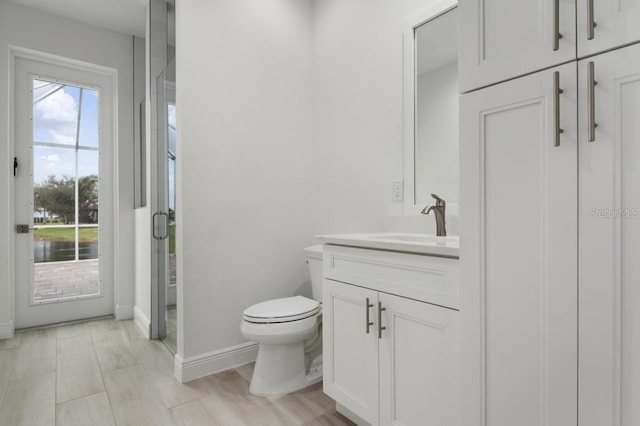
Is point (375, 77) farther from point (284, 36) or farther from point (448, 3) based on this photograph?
point (284, 36)

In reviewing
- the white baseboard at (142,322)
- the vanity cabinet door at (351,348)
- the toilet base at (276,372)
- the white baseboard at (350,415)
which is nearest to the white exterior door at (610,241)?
the vanity cabinet door at (351,348)

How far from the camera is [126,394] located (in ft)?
6.33

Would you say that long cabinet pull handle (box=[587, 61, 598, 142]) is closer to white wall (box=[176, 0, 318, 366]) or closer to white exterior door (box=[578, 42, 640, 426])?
white exterior door (box=[578, 42, 640, 426])

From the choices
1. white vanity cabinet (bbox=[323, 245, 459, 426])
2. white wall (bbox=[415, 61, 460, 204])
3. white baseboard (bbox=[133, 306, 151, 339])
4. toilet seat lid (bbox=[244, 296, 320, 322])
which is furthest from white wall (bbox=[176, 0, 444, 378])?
white baseboard (bbox=[133, 306, 151, 339])

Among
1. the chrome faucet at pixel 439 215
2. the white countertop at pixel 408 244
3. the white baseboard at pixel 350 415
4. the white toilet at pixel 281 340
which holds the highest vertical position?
the chrome faucet at pixel 439 215

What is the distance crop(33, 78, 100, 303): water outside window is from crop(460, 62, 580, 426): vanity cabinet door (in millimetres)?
3404

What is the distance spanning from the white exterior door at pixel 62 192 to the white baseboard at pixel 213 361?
1.73 metres

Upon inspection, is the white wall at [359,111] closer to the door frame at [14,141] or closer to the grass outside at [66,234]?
the door frame at [14,141]

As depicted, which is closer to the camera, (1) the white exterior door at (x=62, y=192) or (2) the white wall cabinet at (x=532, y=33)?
(2) the white wall cabinet at (x=532, y=33)

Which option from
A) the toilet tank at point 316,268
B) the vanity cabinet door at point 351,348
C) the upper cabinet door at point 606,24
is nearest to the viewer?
the upper cabinet door at point 606,24

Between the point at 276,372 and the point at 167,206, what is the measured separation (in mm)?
1401

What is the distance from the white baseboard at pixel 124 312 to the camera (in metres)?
3.29

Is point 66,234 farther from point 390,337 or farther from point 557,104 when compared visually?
point 557,104

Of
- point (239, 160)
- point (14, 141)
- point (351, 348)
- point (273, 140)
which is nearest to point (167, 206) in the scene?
point (239, 160)
